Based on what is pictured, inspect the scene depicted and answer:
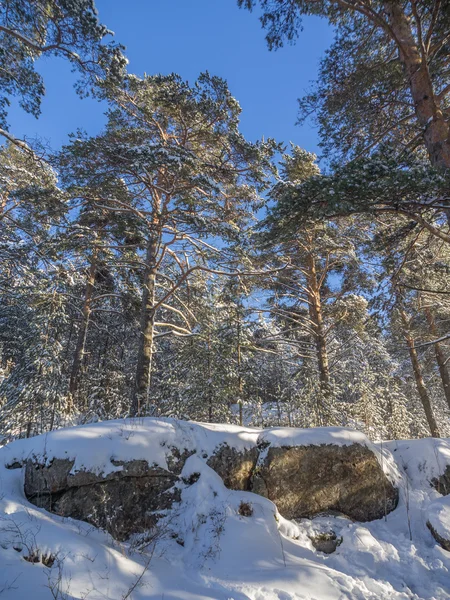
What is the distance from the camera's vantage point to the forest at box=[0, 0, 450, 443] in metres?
6.29

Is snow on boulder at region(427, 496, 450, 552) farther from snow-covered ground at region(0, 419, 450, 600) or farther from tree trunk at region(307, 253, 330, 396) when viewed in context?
tree trunk at region(307, 253, 330, 396)

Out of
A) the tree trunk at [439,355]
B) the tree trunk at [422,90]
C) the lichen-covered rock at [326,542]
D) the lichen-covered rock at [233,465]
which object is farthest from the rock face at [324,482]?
the tree trunk at [439,355]

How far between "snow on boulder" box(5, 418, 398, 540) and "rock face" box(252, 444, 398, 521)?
0.02 meters

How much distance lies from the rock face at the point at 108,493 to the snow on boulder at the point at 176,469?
0.04 feet

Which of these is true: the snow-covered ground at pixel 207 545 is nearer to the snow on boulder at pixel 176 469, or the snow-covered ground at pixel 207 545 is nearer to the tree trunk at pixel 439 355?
the snow on boulder at pixel 176 469

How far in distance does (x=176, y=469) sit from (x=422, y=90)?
8768mm

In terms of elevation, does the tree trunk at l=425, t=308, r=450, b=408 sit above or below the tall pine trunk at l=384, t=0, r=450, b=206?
below

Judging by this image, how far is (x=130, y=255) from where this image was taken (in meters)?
10.1

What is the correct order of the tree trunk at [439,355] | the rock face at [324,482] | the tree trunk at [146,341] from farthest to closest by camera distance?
the tree trunk at [439,355] < the tree trunk at [146,341] < the rock face at [324,482]

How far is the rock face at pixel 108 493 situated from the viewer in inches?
167

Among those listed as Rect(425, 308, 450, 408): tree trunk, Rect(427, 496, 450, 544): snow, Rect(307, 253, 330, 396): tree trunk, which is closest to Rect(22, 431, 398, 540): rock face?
Rect(427, 496, 450, 544): snow

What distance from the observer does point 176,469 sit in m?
4.89

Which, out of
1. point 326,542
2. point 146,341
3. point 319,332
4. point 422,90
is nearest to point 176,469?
point 326,542

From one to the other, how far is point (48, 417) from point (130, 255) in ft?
21.2
